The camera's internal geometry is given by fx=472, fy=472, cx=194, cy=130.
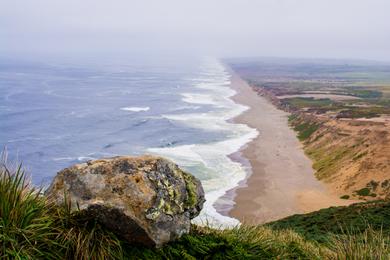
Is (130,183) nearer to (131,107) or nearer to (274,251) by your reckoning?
(274,251)

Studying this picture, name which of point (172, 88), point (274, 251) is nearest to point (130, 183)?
point (274, 251)

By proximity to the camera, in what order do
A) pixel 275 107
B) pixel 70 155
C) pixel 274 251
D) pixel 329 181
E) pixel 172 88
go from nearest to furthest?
pixel 274 251
pixel 329 181
pixel 70 155
pixel 275 107
pixel 172 88

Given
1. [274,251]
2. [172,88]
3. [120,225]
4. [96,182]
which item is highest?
[96,182]

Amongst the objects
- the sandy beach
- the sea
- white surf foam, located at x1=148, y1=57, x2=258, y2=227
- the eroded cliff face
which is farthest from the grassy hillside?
the eroded cliff face

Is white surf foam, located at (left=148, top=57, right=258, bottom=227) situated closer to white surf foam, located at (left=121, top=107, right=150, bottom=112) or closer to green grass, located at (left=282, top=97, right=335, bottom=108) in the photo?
white surf foam, located at (left=121, top=107, right=150, bottom=112)

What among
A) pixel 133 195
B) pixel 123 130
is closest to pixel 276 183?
pixel 123 130

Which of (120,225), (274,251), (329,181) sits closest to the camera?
(120,225)

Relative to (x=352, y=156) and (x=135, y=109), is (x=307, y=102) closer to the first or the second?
(x=135, y=109)

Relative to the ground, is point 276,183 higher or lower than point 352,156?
lower
